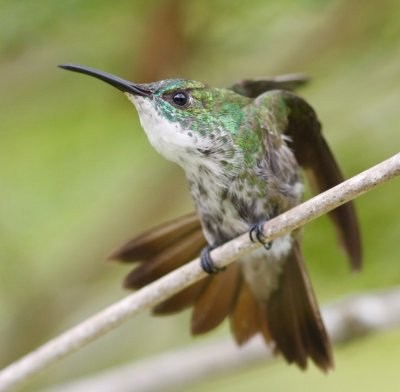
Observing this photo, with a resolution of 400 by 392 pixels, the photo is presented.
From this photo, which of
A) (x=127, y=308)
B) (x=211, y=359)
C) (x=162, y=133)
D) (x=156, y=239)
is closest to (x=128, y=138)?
(x=156, y=239)

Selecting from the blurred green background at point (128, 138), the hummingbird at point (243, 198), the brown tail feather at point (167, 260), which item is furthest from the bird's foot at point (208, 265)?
the blurred green background at point (128, 138)

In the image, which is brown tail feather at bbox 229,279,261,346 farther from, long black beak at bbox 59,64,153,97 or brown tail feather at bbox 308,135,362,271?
long black beak at bbox 59,64,153,97

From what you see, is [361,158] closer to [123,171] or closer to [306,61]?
[306,61]

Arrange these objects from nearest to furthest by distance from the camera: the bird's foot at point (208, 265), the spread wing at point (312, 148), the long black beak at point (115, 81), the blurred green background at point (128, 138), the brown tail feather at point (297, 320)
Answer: the long black beak at point (115, 81) → the bird's foot at point (208, 265) → the spread wing at point (312, 148) → the brown tail feather at point (297, 320) → the blurred green background at point (128, 138)

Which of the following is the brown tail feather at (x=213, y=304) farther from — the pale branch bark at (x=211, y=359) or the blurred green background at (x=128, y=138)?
the blurred green background at (x=128, y=138)

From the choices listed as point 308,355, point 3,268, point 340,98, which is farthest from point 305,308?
point 3,268

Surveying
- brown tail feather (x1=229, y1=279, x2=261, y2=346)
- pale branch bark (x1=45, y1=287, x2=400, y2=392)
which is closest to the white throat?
brown tail feather (x1=229, y1=279, x2=261, y2=346)
